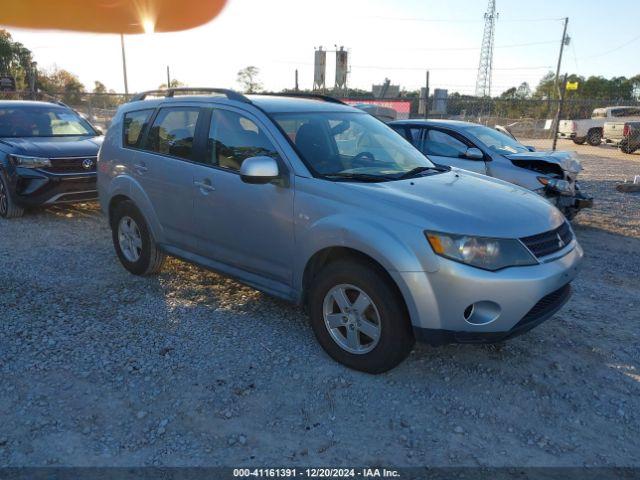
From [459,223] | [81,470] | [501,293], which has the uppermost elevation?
[459,223]

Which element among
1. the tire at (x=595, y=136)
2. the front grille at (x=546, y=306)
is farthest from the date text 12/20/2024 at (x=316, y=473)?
the tire at (x=595, y=136)

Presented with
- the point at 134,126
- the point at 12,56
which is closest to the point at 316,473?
the point at 134,126

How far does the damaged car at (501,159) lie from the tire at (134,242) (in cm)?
421

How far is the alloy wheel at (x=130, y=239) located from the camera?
5.20m

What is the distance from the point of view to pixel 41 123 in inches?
332

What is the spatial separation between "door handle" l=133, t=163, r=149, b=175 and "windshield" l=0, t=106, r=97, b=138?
4.28 m

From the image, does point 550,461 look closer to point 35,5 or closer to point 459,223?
point 459,223

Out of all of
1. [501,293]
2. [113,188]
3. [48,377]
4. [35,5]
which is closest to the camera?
[501,293]

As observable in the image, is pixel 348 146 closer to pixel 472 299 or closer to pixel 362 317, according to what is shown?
pixel 362 317

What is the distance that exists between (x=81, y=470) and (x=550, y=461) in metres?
2.39

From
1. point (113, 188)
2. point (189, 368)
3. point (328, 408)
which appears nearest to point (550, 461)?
point (328, 408)

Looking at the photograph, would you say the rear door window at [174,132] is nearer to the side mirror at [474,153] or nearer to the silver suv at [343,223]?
the silver suv at [343,223]

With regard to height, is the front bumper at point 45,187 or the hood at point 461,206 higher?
the hood at point 461,206

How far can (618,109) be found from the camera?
23938 millimetres
